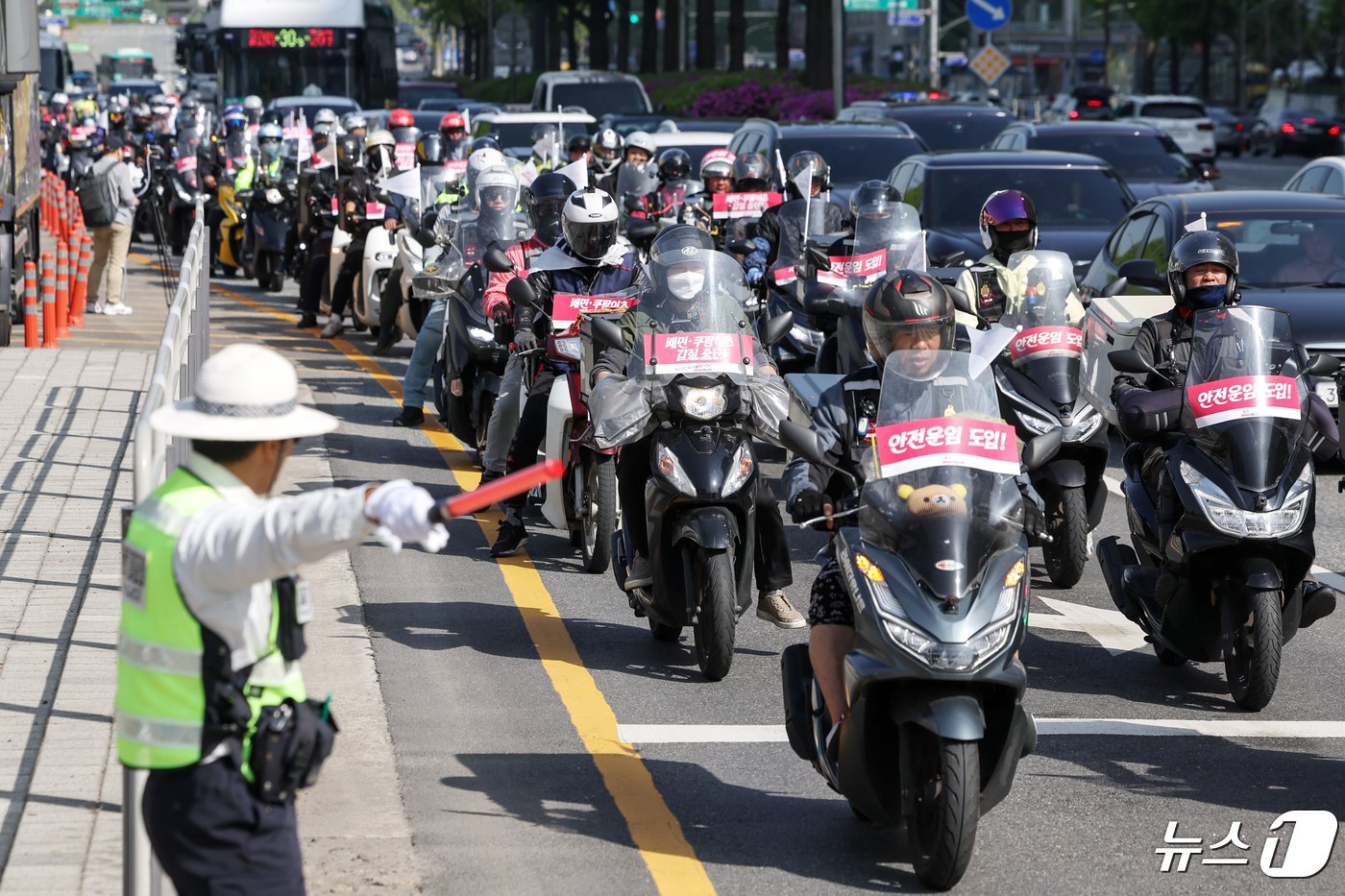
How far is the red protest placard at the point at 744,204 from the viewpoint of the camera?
1548cm

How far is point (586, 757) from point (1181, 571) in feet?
7.68

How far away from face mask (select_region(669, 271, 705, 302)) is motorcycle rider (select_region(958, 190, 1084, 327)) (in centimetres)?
207

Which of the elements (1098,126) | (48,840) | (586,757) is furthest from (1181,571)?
(1098,126)

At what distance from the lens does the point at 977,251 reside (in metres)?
16.0

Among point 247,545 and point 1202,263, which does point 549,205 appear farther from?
point 247,545

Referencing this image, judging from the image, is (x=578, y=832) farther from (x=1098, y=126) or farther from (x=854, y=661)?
(x=1098, y=126)

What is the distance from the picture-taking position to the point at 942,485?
18.5 feet

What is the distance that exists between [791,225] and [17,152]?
27.4 ft

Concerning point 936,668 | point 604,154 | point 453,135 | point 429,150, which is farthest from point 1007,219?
point 453,135

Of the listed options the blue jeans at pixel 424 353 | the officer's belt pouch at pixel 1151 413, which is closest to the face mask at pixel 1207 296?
the officer's belt pouch at pixel 1151 413

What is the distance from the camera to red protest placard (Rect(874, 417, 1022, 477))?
5660 mm

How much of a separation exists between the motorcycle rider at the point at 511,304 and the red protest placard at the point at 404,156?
918 centimetres

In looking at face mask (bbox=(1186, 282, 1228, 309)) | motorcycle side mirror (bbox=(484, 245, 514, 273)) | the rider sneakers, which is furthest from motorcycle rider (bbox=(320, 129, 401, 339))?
face mask (bbox=(1186, 282, 1228, 309))

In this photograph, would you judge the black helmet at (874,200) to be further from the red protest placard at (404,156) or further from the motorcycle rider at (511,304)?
the red protest placard at (404,156)
